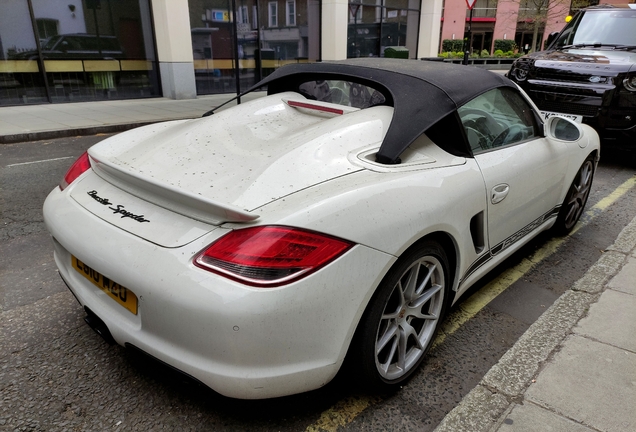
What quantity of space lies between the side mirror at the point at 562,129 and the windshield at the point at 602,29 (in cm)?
480

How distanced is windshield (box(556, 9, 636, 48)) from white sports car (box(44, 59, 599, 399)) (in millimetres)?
5801

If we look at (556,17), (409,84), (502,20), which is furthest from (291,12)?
(556,17)

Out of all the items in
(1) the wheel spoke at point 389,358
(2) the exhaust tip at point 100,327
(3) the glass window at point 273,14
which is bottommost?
(1) the wheel spoke at point 389,358

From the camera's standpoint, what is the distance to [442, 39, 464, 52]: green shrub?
4181 cm

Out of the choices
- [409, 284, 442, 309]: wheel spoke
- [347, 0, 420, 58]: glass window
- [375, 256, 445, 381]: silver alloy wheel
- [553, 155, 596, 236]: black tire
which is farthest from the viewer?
[347, 0, 420, 58]: glass window

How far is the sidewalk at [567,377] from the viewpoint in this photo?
2094 mm

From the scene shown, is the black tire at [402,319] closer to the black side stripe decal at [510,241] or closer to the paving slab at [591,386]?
the black side stripe decal at [510,241]

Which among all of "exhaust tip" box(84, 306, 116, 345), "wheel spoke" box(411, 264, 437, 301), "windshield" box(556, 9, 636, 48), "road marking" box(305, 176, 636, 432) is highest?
"windshield" box(556, 9, 636, 48)

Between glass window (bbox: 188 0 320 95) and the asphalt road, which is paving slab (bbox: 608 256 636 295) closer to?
the asphalt road

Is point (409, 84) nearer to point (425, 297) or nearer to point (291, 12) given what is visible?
point (425, 297)

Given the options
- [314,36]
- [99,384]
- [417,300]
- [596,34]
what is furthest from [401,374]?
[314,36]

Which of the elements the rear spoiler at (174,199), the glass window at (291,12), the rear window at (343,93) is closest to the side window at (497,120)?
the rear window at (343,93)

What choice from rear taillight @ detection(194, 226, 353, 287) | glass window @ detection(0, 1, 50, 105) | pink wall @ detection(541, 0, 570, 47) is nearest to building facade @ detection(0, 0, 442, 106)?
glass window @ detection(0, 1, 50, 105)

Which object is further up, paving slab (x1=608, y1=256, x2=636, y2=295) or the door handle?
the door handle
